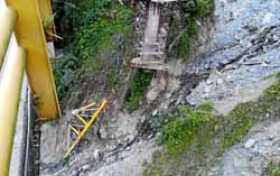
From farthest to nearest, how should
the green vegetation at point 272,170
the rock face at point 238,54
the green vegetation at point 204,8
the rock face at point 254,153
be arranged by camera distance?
the green vegetation at point 204,8 → the rock face at point 238,54 → the rock face at point 254,153 → the green vegetation at point 272,170

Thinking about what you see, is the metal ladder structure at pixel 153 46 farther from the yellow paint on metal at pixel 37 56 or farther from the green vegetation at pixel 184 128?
the yellow paint on metal at pixel 37 56

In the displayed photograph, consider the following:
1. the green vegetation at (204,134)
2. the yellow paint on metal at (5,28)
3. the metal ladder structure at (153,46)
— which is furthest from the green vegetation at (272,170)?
the yellow paint on metal at (5,28)

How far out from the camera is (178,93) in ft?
24.8

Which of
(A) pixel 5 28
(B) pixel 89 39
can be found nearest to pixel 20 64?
(A) pixel 5 28

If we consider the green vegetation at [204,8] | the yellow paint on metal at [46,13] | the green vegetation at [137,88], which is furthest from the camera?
the yellow paint on metal at [46,13]

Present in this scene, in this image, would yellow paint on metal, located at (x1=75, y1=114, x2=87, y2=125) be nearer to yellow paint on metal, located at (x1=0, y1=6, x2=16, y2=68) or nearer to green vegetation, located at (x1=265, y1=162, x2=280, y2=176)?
green vegetation, located at (x1=265, y1=162, x2=280, y2=176)

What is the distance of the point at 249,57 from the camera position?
297 inches

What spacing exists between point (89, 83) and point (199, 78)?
6.59 ft

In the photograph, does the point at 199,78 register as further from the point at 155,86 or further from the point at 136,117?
the point at 136,117

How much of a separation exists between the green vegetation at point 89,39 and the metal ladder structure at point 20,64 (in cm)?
69

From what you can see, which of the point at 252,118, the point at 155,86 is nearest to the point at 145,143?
the point at 155,86

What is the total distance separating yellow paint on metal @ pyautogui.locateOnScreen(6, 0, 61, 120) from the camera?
4938 millimetres

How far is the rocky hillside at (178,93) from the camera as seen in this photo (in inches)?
249

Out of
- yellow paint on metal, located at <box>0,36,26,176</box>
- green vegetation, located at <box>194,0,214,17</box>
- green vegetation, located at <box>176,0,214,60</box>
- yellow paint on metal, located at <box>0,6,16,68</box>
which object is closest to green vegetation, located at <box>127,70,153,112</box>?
green vegetation, located at <box>176,0,214,60</box>
